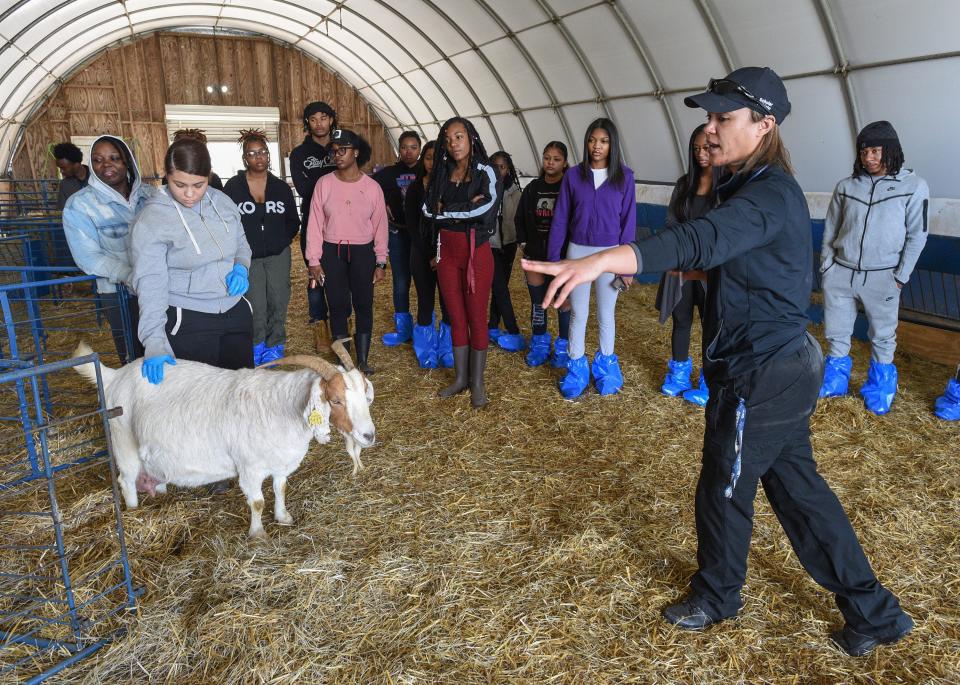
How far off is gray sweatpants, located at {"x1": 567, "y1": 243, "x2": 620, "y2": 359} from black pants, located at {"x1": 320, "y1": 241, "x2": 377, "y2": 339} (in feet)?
6.01

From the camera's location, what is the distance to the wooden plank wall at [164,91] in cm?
1717

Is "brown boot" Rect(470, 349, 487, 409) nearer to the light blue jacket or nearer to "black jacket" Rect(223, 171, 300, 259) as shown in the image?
"black jacket" Rect(223, 171, 300, 259)

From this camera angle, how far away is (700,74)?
8633 millimetres

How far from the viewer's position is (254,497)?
11.1 ft

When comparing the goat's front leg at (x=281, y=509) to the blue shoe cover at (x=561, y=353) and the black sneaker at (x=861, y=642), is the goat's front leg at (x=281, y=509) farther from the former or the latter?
the blue shoe cover at (x=561, y=353)

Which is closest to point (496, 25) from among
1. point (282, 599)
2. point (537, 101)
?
point (537, 101)

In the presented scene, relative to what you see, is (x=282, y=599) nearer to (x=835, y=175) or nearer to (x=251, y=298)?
(x=251, y=298)

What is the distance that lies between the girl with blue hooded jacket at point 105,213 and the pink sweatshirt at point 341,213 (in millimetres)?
1696

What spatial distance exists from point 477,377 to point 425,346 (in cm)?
118

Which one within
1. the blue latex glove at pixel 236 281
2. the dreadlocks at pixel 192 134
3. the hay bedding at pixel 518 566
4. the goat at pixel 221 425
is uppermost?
the dreadlocks at pixel 192 134

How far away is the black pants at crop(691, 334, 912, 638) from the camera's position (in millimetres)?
2420

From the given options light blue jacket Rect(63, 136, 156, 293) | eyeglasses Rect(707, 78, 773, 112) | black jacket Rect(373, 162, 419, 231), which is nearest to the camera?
eyeglasses Rect(707, 78, 773, 112)

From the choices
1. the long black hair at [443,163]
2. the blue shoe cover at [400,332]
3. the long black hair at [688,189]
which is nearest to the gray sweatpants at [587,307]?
the long black hair at [688,189]

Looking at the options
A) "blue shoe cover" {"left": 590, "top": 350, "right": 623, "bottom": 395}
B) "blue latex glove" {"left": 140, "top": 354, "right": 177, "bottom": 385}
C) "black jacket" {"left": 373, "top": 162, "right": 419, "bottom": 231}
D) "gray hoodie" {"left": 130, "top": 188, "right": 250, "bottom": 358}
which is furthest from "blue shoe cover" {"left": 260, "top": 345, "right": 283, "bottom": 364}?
"blue shoe cover" {"left": 590, "top": 350, "right": 623, "bottom": 395}
